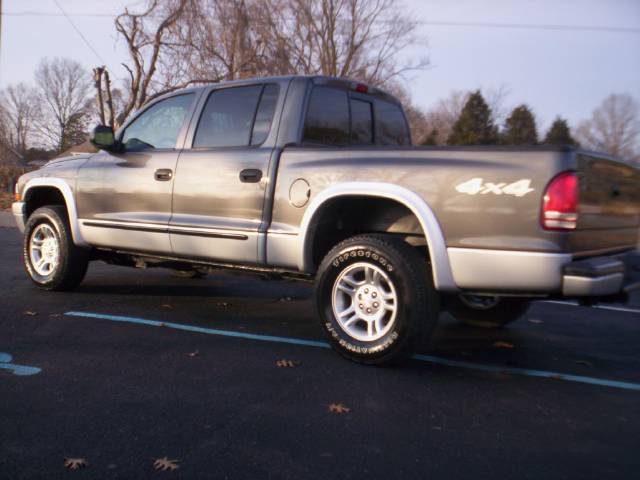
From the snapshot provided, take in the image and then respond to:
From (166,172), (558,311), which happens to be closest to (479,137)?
(558,311)

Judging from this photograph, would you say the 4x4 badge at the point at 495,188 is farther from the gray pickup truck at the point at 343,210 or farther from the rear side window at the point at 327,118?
the rear side window at the point at 327,118

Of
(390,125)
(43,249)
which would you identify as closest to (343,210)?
(390,125)

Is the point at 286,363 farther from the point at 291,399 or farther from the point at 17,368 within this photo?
the point at 17,368

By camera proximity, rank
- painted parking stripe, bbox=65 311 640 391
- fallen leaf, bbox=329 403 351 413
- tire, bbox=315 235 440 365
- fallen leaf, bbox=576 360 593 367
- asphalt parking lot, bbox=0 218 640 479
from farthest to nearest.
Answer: fallen leaf, bbox=576 360 593 367 → painted parking stripe, bbox=65 311 640 391 → tire, bbox=315 235 440 365 → fallen leaf, bbox=329 403 351 413 → asphalt parking lot, bbox=0 218 640 479

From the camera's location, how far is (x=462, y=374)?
400cm

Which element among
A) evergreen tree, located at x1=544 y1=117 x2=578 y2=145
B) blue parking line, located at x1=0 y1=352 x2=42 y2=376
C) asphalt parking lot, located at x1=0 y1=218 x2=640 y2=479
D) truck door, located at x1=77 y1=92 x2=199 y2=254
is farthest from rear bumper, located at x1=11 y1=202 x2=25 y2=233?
evergreen tree, located at x1=544 y1=117 x2=578 y2=145

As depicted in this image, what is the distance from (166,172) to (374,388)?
2600mm

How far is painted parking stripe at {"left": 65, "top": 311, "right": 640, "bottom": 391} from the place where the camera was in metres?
3.93

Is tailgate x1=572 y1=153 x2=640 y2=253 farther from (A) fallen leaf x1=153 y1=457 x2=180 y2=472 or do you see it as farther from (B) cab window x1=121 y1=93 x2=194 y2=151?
(B) cab window x1=121 y1=93 x2=194 y2=151

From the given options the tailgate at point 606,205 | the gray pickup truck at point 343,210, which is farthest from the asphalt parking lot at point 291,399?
the tailgate at point 606,205

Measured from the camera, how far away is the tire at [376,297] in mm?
3824

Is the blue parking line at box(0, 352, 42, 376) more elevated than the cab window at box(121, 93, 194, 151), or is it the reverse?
the cab window at box(121, 93, 194, 151)

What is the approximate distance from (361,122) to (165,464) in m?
3.38

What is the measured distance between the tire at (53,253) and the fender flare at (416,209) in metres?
2.89
